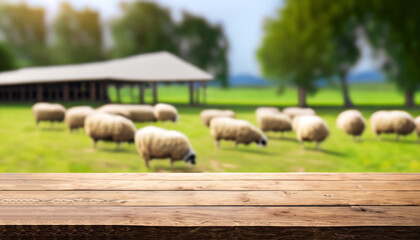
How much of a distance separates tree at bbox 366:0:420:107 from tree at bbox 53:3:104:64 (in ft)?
25.1

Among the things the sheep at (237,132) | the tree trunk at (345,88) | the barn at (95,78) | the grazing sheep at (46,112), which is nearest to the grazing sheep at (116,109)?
the barn at (95,78)

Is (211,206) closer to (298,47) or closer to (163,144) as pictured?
(163,144)

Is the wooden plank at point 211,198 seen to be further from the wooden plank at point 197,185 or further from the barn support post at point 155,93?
the barn support post at point 155,93

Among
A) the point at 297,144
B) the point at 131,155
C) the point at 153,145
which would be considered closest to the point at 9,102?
the point at 131,155

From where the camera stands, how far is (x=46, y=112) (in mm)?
9148

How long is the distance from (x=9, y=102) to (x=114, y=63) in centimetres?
258

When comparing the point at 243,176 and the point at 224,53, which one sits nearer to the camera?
the point at 243,176

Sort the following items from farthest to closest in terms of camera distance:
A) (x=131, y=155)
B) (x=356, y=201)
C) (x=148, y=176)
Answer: (x=131, y=155)
(x=148, y=176)
(x=356, y=201)

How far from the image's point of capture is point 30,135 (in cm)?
841

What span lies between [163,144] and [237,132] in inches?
80.8

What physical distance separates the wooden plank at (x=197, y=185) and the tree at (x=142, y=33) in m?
8.54

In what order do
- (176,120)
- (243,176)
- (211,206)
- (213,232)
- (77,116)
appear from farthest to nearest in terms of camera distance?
(176,120)
(77,116)
(243,176)
(211,206)
(213,232)

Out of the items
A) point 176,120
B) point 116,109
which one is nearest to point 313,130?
point 176,120

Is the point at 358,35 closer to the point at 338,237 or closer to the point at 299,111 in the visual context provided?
the point at 299,111
